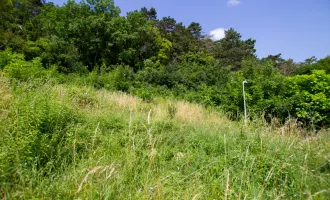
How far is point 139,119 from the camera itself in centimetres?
415

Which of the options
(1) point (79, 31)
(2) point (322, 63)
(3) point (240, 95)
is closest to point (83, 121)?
(3) point (240, 95)

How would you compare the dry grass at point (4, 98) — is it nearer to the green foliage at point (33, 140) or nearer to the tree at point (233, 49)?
the green foliage at point (33, 140)

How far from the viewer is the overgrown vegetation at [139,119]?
1.83m

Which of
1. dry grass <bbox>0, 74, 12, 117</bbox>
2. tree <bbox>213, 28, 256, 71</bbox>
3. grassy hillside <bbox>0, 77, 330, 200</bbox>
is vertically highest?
tree <bbox>213, 28, 256, 71</bbox>

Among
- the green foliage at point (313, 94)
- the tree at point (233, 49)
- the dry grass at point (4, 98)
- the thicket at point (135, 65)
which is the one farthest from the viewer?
the tree at point (233, 49)

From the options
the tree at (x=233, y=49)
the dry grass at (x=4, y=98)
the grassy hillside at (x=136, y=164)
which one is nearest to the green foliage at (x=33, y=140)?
the grassy hillside at (x=136, y=164)

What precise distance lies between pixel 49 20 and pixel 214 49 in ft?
70.3

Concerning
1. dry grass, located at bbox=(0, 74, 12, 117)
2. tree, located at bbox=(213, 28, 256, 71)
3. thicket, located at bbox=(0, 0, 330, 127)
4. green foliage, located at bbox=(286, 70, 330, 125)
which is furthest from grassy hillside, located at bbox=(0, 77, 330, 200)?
tree, located at bbox=(213, 28, 256, 71)

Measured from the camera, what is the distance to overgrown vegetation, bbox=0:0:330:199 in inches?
72.1

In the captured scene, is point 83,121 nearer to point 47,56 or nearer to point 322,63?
point 47,56

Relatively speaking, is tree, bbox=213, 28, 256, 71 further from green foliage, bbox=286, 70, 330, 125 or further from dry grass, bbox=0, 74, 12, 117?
dry grass, bbox=0, 74, 12, 117

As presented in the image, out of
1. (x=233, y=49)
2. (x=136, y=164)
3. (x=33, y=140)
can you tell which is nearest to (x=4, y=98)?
(x=33, y=140)

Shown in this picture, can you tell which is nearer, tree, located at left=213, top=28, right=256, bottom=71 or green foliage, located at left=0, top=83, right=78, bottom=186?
green foliage, located at left=0, top=83, right=78, bottom=186

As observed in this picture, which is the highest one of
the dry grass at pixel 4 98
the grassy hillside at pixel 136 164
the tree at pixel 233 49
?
the tree at pixel 233 49
